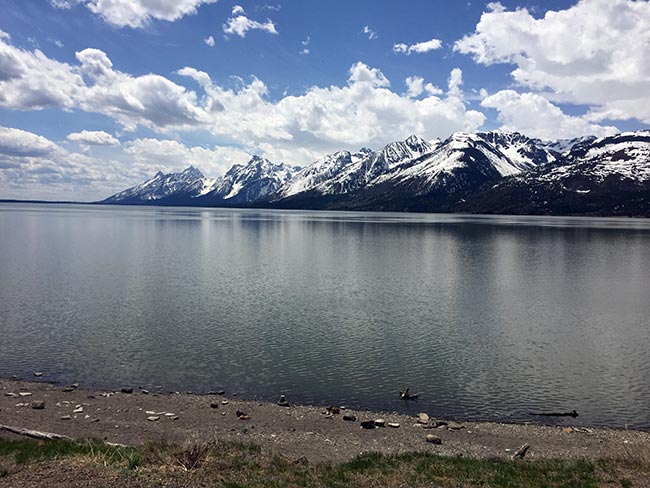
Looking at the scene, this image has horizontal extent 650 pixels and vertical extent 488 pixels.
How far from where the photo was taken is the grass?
19641 millimetres

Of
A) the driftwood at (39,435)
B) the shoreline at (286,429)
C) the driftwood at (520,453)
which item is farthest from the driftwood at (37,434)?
the driftwood at (520,453)

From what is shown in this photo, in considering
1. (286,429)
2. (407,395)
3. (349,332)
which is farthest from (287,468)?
(349,332)

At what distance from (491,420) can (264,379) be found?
54.4ft

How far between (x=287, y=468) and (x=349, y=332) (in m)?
31.6

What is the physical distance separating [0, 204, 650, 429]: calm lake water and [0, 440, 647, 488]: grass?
11.3m

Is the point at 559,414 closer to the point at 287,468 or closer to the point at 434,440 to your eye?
the point at 434,440

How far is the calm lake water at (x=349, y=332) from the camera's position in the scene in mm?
38031

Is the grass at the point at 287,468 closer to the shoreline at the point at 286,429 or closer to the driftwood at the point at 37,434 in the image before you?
the driftwood at the point at 37,434

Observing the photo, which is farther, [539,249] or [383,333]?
[539,249]

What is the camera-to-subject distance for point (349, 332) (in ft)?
173

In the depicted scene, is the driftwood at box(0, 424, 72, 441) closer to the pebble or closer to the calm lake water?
the calm lake water

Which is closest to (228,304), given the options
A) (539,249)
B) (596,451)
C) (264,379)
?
(264,379)

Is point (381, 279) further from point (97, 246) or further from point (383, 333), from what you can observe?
point (97, 246)

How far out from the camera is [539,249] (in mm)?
145750
